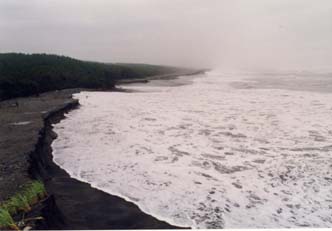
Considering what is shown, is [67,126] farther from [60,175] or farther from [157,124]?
[60,175]

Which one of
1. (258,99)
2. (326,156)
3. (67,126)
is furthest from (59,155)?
(258,99)

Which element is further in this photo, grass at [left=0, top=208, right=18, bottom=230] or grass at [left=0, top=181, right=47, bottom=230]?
grass at [left=0, top=181, right=47, bottom=230]

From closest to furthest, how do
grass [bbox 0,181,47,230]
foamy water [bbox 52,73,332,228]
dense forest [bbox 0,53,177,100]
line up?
grass [bbox 0,181,47,230], foamy water [bbox 52,73,332,228], dense forest [bbox 0,53,177,100]

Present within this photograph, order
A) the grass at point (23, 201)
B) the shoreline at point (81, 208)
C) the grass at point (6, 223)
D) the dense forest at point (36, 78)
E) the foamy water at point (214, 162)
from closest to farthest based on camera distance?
the grass at point (6, 223), the grass at point (23, 201), the shoreline at point (81, 208), the foamy water at point (214, 162), the dense forest at point (36, 78)

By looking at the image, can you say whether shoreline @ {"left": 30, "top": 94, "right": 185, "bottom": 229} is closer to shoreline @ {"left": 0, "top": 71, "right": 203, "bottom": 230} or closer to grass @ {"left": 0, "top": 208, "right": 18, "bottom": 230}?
shoreline @ {"left": 0, "top": 71, "right": 203, "bottom": 230}

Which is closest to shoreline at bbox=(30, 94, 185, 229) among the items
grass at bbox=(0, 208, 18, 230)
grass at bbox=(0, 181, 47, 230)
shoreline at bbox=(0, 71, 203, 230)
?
shoreline at bbox=(0, 71, 203, 230)

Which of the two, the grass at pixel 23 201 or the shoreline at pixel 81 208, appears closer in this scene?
the grass at pixel 23 201

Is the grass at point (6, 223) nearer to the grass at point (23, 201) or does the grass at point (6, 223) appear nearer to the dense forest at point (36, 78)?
the grass at point (23, 201)

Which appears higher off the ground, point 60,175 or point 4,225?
point 4,225

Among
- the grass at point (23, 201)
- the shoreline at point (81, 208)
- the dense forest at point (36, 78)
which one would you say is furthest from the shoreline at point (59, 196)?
the dense forest at point (36, 78)
